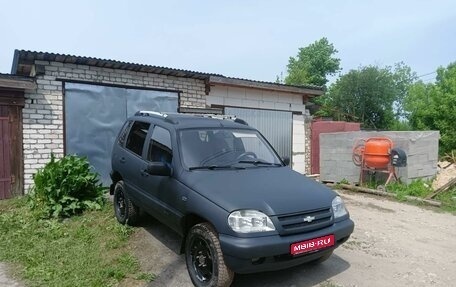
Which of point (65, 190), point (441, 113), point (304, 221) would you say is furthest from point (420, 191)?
point (441, 113)

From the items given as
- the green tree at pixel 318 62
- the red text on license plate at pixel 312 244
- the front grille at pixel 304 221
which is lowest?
the red text on license plate at pixel 312 244

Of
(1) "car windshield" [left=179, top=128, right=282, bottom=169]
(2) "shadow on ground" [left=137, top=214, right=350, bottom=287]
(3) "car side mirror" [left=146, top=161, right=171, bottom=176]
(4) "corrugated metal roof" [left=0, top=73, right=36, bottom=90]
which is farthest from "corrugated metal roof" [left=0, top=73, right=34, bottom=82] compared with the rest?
(3) "car side mirror" [left=146, top=161, right=171, bottom=176]

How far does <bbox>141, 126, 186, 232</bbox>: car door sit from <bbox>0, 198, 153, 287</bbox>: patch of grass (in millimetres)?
736

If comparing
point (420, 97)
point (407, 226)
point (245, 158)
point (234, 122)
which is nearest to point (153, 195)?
point (245, 158)

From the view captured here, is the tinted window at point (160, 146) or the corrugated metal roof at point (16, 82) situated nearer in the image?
the tinted window at point (160, 146)

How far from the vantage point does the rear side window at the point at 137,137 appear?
497 centimetres

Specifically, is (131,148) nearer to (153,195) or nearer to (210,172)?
(153,195)

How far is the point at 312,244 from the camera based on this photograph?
333cm

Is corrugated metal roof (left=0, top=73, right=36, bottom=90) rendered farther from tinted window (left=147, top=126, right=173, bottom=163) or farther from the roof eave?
the roof eave

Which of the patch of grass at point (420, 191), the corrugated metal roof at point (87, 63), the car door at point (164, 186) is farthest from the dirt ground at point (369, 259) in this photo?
the corrugated metal roof at point (87, 63)

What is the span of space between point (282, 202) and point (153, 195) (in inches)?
69.8

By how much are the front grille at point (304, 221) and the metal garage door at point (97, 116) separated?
641 centimetres

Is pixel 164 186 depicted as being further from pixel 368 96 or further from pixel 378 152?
pixel 368 96

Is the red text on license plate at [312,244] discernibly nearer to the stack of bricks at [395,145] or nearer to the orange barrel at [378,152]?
the orange barrel at [378,152]
